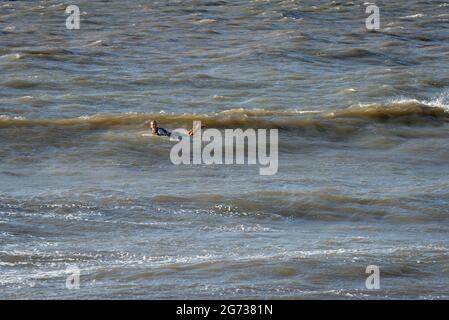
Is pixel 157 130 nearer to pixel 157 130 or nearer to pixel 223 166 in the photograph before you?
pixel 157 130

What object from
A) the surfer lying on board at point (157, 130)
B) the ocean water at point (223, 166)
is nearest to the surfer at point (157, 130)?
the surfer lying on board at point (157, 130)

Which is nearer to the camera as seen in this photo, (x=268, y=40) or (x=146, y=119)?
(x=146, y=119)

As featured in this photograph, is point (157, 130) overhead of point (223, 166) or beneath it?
overhead

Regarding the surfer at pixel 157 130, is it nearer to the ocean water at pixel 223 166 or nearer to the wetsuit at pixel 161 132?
the wetsuit at pixel 161 132

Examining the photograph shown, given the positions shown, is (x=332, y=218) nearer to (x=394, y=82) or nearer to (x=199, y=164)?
(x=199, y=164)

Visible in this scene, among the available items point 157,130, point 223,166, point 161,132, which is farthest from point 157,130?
point 223,166

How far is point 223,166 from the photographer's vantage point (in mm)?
21234

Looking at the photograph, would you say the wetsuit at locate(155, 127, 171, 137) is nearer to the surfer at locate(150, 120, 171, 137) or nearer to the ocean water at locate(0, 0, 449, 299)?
the surfer at locate(150, 120, 171, 137)

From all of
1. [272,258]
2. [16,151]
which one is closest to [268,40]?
[16,151]

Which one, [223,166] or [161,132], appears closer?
[223,166]

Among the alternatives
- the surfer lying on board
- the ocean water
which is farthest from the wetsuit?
the ocean water

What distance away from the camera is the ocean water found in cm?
1418

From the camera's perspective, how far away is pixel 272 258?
14594 millimetres
